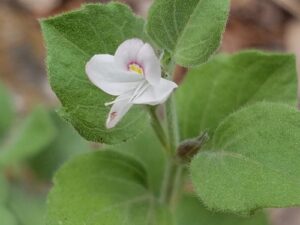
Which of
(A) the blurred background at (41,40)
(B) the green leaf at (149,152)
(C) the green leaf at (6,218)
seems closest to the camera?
(B) the green leaf at (149,152)

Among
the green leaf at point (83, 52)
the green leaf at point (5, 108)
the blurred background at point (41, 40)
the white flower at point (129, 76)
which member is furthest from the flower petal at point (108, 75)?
the blurred background at point (41, 40)

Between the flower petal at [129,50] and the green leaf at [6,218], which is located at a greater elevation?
the flower petal at [129,50]

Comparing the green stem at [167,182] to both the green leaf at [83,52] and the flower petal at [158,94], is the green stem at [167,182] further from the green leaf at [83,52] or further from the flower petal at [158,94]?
the flower petal at [158,94]

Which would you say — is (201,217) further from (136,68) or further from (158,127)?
(136,68)

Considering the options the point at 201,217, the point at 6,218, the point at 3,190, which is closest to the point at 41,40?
the point at 3,190

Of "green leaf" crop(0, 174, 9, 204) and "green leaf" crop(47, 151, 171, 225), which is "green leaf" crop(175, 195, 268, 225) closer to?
"green leaf" crop(47, 151, 171, 225)

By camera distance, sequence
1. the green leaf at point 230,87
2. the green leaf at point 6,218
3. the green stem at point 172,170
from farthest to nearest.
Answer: the green leaf at point 6,218 < the green leaf at point 230,87 < the green stem at point 172,170

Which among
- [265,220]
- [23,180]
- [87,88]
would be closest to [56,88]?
[87,88]
